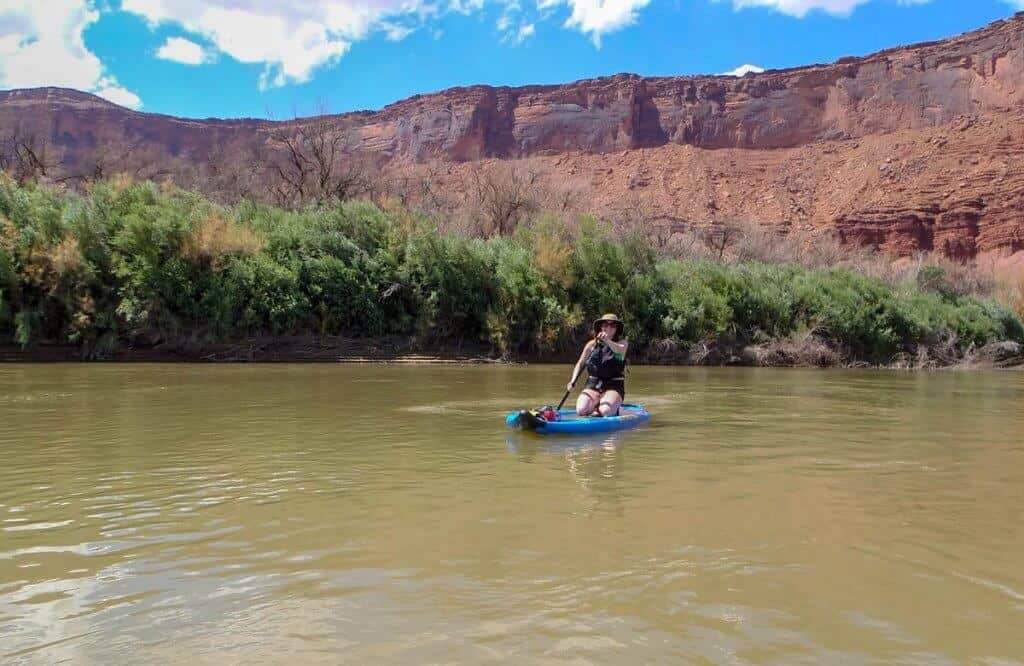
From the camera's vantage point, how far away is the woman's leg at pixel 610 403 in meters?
11.4

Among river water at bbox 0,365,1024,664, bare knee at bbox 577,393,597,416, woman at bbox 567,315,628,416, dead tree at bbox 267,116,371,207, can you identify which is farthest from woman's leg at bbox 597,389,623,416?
dead tree at bbox 267,116,371,207

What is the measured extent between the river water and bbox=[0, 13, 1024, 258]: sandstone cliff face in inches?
2281

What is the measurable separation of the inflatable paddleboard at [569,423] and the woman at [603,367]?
0.93ft

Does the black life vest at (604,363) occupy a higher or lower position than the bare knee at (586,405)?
higher

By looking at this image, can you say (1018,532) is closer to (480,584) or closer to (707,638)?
(707,638)

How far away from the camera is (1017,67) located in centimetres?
8212

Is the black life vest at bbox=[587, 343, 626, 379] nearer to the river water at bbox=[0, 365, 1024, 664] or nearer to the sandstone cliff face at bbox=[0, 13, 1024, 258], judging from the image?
the river water at bbox=[0, 365, 1024, 664]

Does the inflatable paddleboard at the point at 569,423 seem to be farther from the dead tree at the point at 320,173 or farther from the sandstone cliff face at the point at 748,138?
the sandstone cliff face at the point at 748,138

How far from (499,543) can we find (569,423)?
5.18 meters

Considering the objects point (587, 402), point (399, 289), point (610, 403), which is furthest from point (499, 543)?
point (399, 289)

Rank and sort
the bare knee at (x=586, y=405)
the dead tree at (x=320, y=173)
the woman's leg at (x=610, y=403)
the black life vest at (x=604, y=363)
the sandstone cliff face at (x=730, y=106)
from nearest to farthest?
the woman's leg at (x=610, y=403), the bare knee at (x=586, y=405), the black life vest at (x=604, y=363), the dead tree at (x=320, y=173), the sandstone cliff face at (x=730, y=106)

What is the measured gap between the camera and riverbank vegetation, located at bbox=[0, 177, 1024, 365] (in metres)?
25.7

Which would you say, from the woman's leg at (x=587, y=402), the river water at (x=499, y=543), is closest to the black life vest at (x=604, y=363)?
the woman's leg at (x=587, y=402)

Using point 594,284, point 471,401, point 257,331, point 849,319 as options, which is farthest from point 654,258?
point 471,401
